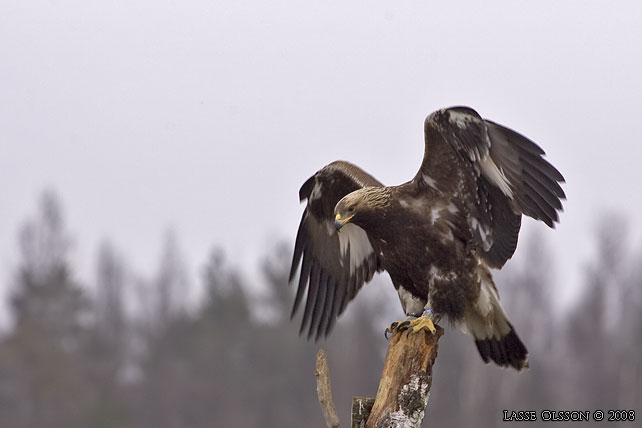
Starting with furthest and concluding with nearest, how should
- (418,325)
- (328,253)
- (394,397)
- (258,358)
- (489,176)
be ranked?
1. (258,358)
2. (328,253)
3. (489,176)
4. (418,325)
5. (394,397)

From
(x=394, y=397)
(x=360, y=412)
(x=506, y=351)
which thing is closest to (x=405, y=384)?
(x=394, y=397)

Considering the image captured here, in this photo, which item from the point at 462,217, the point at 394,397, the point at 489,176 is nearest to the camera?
the point at 394,397

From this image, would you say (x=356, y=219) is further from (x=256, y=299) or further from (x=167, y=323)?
(x=167, y=323)

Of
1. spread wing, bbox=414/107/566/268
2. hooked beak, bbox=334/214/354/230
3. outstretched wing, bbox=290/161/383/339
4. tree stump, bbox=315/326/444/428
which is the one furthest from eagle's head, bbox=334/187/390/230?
tree stump, bbox=315/326/444/428

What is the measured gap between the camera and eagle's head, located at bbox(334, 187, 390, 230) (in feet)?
26.7

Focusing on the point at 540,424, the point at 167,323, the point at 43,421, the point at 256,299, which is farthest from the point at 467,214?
the point at 167,323

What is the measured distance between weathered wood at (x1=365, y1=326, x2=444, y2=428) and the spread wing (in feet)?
4.85

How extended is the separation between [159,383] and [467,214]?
32402 mm

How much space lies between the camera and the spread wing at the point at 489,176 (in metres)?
7.80

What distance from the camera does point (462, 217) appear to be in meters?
8.15

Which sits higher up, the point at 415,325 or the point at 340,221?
the point at 340,221

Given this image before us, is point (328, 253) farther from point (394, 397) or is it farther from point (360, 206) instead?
point (394, 397)

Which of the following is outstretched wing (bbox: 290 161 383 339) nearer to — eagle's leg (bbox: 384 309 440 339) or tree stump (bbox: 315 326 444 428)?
eagle's leg (bbox: 384 309 440 339)

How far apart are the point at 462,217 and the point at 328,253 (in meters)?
1.76
